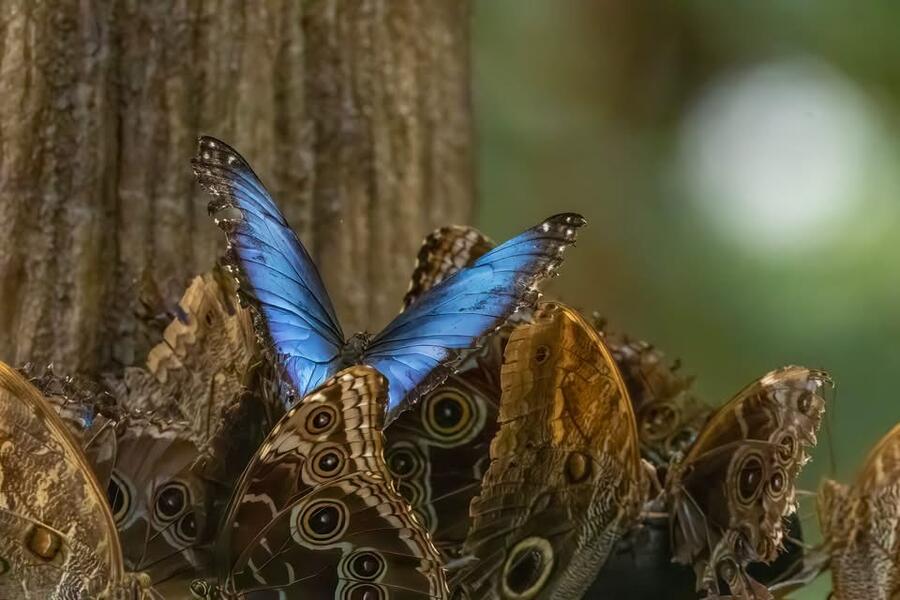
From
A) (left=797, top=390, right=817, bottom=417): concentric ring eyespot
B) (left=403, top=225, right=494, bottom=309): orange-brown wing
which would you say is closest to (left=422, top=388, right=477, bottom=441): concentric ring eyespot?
(left=403, top=225, right=494, bottom=309): orange-brown wing

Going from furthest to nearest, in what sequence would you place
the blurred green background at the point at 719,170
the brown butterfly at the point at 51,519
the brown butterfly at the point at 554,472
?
1. the blurred green background at the point at 719,170
2. the brown butterfly at the point at 554,472
3. the brown butterfly at the point at 51,519

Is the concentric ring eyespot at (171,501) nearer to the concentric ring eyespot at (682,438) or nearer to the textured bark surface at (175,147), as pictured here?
the textured bark surface at (175,147)

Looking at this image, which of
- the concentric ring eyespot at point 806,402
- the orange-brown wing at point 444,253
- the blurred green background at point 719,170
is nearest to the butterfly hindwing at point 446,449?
the orange-brown wing at point 444,253

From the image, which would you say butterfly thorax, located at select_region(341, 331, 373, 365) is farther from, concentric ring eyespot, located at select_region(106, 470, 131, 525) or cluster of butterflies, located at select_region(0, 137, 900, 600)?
concentric ring eyespot, located at select_region(106, 470, 131, 525)

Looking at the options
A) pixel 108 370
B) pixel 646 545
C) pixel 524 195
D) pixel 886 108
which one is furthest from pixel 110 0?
pixel 886 108

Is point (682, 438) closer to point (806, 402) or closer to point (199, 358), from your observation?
point (806, 402)

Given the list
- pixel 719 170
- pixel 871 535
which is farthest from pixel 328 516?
pixel 719 170

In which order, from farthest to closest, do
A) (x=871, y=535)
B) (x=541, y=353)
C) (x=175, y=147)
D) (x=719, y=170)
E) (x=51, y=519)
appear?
(x=719, y=170) < (x=175, y=147) < (x=871, y=535) < (x=541, y=353) < (x=51, y=519)

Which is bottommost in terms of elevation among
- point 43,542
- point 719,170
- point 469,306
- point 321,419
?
point 43,542
